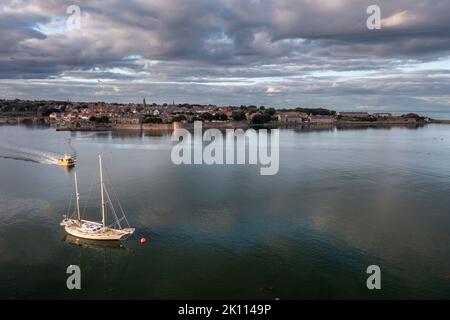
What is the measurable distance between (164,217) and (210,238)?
3412 millimetres

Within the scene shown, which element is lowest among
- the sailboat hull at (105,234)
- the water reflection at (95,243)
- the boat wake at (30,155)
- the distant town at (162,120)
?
the water reflection at (95,243)

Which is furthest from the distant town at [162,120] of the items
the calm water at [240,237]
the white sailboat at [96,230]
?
the white sailboat at [96,230]

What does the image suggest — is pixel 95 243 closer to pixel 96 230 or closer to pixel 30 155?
pixel 96 230

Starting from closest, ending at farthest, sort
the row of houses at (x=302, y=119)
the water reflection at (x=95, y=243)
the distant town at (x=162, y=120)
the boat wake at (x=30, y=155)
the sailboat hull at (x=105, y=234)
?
the water reflection at (x=95, y=243) < the sailboat hull at (x=105, y=234) < the boat wake at (x=30, y=155) < the distant town at (x=162, y=120) < the row of houses at (x=302, y=119)

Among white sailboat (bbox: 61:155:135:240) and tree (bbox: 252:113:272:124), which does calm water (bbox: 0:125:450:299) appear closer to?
white sailboat (bbox: 61:155:135:240)

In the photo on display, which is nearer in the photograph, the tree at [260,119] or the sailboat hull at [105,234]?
the sailboat hull at [105,234]

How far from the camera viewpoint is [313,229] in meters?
16.7

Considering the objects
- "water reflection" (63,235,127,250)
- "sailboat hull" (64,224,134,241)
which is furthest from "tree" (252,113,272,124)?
"water reflection" (63,235,127,250)

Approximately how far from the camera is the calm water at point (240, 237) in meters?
12.2

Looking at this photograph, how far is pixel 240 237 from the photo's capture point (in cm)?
1567

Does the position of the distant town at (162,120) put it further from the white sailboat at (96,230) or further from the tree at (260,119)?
the white sailboat at (96,230)

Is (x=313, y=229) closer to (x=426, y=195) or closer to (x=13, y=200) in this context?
(x=426, y=195)

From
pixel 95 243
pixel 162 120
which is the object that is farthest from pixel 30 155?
pixel 162 120

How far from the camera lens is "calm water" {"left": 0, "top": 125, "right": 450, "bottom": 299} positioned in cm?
1217
